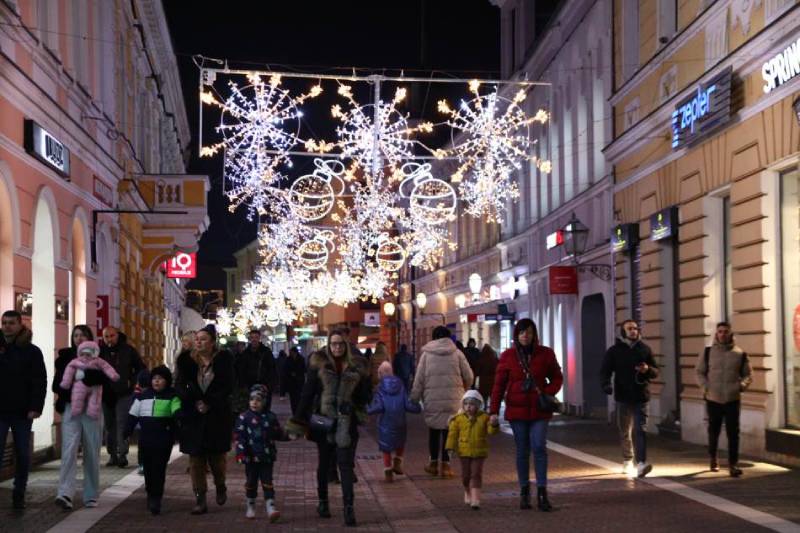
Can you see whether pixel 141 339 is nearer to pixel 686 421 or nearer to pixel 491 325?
pixel 491 325

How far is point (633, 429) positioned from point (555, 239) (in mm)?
15291

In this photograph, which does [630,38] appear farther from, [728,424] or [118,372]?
[118,372]

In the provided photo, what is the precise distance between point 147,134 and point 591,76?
46.3 ft

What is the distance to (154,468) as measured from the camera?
12219mm

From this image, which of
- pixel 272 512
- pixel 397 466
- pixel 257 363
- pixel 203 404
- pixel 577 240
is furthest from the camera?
pixel 577 240

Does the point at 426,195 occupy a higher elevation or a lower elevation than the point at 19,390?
higher

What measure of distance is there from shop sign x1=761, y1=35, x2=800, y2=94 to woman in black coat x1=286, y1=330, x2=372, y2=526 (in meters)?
6.73

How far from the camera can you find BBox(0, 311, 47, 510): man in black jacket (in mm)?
12234

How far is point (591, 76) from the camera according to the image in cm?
2878

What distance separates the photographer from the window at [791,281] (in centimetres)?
1620

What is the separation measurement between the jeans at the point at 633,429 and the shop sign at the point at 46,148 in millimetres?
8034

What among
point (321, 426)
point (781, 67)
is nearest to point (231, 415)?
point (321, 426)

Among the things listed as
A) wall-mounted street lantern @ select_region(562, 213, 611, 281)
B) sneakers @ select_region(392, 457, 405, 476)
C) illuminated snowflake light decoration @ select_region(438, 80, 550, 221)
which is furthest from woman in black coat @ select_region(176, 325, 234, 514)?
wall-mounted street lantern @ select_region(562, 213, 611, 281)

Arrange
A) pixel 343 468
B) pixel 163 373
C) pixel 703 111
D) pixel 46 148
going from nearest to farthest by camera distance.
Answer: pixel 343 468, pixel 163 373, pixel 46 148, pixel 703 111
